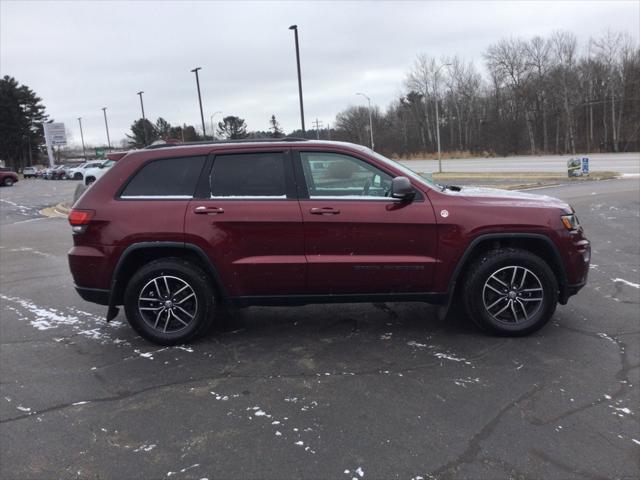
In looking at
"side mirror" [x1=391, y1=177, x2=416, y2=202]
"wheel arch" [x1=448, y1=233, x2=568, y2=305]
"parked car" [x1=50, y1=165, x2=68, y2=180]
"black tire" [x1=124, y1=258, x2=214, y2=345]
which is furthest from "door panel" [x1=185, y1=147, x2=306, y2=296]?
"parked car" [x1=50, y1=165, x2=68, y2=180]

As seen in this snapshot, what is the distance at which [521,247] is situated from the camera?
4.53m

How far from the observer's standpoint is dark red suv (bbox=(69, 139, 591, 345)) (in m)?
4.30

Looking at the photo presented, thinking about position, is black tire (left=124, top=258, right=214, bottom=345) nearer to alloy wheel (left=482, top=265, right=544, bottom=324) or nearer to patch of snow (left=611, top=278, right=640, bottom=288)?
alloy wheel (left=482, top=265, right=544, bottom=324)

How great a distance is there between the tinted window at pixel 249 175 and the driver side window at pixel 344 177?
25cm

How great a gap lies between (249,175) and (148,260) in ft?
3.97

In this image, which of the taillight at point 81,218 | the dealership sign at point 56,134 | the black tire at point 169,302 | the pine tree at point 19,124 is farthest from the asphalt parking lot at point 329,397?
the pine tree at point 19,124

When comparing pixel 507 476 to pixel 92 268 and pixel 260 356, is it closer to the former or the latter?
pixel 260 356

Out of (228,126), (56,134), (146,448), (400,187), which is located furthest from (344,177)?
(56,134)

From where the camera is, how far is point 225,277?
442 centimetres

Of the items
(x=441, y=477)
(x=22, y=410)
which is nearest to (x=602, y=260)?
(x=441, y=477)

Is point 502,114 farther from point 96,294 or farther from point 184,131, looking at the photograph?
point 96,294

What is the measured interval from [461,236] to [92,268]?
10.6ft

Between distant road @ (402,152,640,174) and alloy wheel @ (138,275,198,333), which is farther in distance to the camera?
distant road @ (402,152,640,174)

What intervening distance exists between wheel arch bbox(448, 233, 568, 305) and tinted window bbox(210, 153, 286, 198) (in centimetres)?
166
